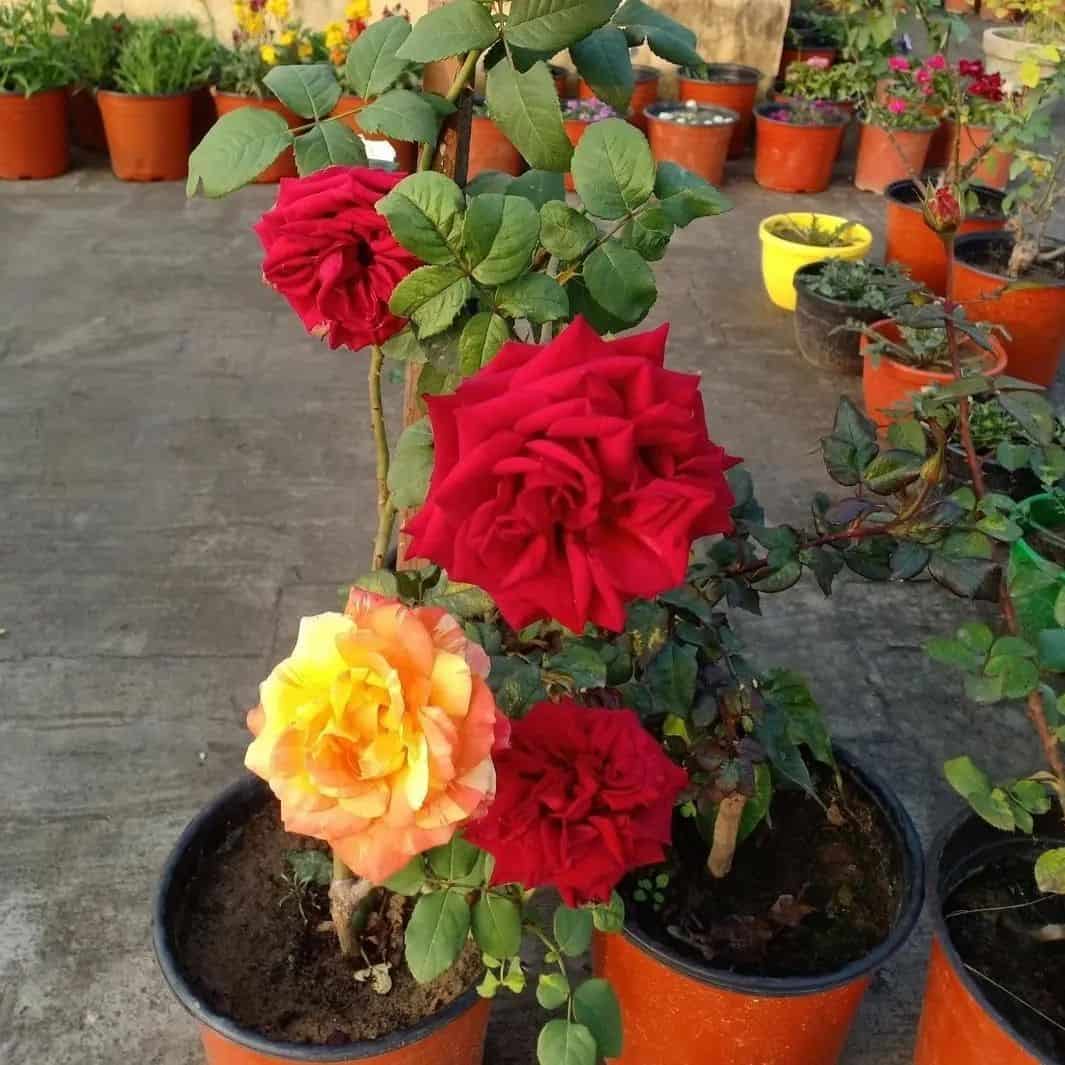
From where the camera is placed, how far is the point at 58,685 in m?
2.22

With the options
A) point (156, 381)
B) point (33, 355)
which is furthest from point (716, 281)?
point (33, 355)

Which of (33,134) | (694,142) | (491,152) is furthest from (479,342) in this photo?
(33,134)

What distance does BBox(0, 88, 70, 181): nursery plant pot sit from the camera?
464 cm

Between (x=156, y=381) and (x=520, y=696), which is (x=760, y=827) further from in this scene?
(x=156, y=381)

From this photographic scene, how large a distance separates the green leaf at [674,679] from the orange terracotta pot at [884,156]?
4407 millimetres

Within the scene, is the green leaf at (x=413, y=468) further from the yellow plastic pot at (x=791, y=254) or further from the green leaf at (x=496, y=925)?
the yellow plastic pot at (x=791, y=254)

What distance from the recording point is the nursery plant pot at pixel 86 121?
5.09 m

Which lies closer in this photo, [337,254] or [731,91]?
[337,254]

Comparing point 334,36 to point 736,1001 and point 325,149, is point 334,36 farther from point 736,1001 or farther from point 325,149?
point 736,1001

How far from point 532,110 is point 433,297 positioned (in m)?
0.20

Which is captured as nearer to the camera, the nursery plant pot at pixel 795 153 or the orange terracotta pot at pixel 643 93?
the nursery plant pot at pixel 795 153

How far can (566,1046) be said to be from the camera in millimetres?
955

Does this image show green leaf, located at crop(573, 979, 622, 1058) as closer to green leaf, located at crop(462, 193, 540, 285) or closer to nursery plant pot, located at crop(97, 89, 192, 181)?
green leaf, located at crop(462, 193, 540, 285)

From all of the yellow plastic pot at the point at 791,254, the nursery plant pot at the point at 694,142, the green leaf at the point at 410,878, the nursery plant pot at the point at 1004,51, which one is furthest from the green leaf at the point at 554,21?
the nursery plant pot at the point at 1004,51
